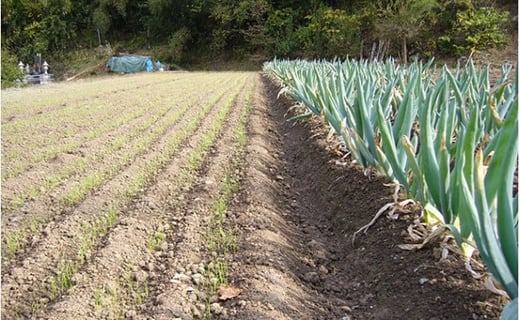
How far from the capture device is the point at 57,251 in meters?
2.38

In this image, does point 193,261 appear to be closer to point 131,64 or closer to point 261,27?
point 261,27

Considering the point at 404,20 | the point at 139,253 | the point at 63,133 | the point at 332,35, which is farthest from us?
the point at 332,35

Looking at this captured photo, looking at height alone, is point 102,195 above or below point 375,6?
below

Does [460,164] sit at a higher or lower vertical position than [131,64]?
lower

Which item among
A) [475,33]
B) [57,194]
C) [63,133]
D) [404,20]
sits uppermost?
[404,20]

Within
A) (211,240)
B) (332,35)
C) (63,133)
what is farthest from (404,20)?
(211,240)

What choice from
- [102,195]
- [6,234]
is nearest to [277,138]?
[102,195]

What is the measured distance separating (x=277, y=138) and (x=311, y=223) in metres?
2.49

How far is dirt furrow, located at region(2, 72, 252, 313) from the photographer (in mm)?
2049

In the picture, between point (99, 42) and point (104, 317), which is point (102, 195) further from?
point (99, 42)

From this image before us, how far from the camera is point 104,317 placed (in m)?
1.84

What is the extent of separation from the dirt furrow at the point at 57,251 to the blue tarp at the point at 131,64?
2425cm

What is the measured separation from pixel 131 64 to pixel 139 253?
26.1 metres

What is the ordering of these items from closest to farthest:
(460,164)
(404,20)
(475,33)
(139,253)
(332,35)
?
(460,164) < (139,253) < (475,33) < (404,20) < (332,35)
